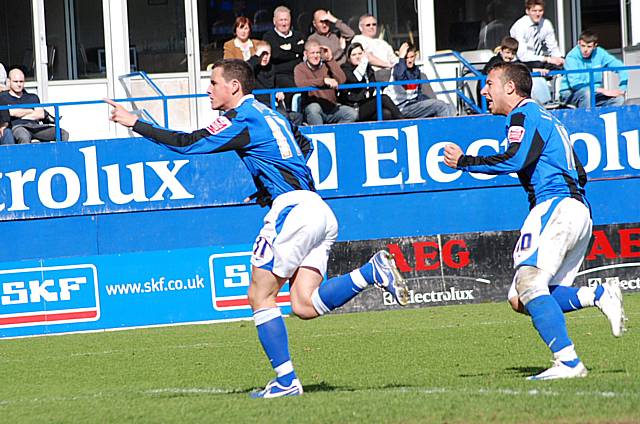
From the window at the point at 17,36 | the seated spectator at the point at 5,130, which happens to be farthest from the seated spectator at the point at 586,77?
the window at the point at 17,36

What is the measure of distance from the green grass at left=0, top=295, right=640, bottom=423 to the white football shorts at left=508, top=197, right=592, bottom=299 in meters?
0.82

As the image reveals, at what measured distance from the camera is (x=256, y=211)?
703 inches

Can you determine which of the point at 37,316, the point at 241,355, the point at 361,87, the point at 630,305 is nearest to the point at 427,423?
the point at 241,355

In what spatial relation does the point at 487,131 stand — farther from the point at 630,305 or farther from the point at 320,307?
the point at 320,307

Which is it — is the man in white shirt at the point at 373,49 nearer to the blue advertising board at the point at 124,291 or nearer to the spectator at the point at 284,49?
the spectator at the point at 284,49

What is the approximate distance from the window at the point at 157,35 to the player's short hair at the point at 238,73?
12.9 meters

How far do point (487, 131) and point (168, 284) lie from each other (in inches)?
222

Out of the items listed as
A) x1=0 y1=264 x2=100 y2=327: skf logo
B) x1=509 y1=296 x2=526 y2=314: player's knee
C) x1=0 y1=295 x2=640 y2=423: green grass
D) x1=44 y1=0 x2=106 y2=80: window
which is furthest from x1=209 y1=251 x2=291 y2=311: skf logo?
x1=509 y1=296 x2=526 y2=314: player's knee

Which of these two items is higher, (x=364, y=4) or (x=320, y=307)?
(x=364, y=4)

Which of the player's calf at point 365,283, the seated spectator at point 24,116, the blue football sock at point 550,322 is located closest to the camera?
the blue football sock at point 550,322

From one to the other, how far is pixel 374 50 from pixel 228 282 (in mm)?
5233

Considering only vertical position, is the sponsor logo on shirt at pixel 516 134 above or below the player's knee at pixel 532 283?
above

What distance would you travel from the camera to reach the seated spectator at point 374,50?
18.6m

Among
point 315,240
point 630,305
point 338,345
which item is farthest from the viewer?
point 630,305
